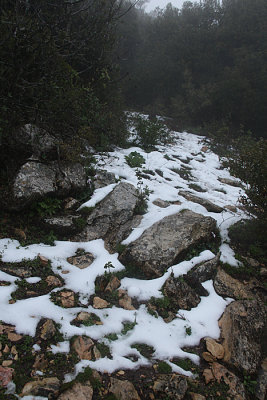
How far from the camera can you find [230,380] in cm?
267

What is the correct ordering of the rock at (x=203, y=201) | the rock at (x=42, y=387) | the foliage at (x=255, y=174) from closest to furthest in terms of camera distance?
the rock at (x=42, y=387) < the foliage at (x=255, y=174) < the rock at (x=203, y=201)

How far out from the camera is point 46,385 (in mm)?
2219

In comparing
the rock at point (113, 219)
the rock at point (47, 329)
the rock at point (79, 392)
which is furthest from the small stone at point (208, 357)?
the rock at point (113, 219)

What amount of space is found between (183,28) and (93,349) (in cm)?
1897

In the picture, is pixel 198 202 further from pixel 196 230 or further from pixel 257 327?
pixel 257 327

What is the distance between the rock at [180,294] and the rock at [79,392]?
5.27 feet

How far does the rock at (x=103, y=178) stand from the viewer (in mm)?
5768

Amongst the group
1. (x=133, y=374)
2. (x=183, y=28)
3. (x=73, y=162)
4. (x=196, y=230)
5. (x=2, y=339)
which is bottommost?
(x=133, y=374)

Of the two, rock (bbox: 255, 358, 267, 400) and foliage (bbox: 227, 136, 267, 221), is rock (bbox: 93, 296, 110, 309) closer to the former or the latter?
rock (bbox: 255, 358, 267, 400)

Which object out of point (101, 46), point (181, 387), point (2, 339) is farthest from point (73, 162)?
point (101, 46)

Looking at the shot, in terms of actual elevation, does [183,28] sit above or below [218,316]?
above

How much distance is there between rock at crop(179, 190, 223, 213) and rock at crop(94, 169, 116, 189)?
1.76 m

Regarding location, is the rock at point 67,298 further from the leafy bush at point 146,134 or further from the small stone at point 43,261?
the leafy bush at point 146,134

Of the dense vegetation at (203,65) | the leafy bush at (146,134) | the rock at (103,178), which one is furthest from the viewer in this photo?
the dense vegetation at (203,65)
